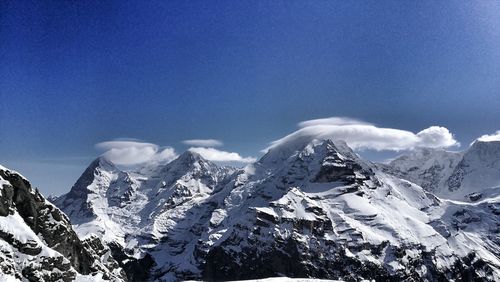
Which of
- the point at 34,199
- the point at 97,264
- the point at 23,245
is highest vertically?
the point at 34,199

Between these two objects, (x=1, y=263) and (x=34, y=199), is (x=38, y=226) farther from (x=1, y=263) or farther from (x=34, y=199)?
(x=1, y=263)

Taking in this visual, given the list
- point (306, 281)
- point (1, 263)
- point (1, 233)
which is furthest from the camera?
point (306, 281)

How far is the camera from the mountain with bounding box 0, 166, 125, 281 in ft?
365

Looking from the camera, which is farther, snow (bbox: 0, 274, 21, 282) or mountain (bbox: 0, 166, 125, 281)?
mountain (bbox: 0, 166, 125, 281)

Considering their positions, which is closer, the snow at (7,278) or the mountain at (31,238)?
the snow at (7,278)

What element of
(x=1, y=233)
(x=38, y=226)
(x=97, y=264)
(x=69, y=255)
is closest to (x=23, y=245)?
(x=1, y=233)

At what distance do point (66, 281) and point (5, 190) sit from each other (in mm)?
26337

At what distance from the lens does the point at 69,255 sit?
145 meters

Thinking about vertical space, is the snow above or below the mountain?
below

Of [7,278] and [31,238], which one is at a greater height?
[31,238]

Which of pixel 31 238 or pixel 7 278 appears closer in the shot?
pixel 7 278

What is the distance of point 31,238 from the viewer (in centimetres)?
11638

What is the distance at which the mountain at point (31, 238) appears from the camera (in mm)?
111250

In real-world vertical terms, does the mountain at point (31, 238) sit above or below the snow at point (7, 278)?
above
